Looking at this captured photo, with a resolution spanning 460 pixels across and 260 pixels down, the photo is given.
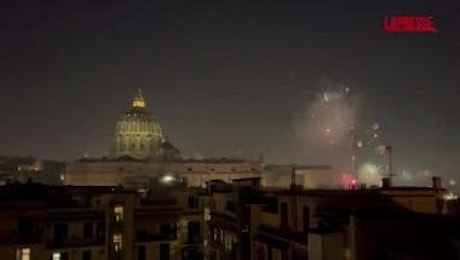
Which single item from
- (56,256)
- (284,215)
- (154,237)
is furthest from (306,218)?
Result: (56,256)

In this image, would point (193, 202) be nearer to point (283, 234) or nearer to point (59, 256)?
point (59, 256)

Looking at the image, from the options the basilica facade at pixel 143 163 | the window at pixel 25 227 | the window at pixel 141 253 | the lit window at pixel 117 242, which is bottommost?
the window at pixel 141 253

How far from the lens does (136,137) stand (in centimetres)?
17262

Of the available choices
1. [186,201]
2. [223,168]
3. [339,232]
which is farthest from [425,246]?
[223,168]

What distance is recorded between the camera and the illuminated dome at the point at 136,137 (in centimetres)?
17150

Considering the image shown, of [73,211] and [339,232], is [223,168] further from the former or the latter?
[339,232]

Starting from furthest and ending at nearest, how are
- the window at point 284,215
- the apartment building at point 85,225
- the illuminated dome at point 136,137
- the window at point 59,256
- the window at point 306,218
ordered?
1. the illuminated dome at point 136,137
2. the window at point 59,256
3. the apartment building at point 85,225
4. the window at point 284,215
5. the window at point 306,218

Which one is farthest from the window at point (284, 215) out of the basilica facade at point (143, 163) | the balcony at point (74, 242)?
the basilica facade at point (143, 163)

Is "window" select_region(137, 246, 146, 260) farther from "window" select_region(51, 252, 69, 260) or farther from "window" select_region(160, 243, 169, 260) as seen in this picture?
"window" select_region(51, 252, 69, 260)

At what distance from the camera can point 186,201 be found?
48.5 metres

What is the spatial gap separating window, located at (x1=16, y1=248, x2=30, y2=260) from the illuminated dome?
136m

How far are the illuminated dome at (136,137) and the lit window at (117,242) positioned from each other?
129305 millimetres

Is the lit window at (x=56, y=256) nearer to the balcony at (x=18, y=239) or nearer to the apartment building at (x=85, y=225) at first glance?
the apartment building at (x=85, y=225)

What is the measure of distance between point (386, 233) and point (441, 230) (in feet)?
7.45
